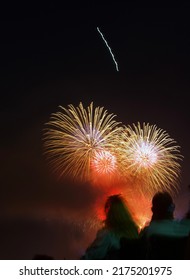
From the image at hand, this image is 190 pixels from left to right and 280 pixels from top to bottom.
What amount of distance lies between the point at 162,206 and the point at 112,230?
12.2 inches

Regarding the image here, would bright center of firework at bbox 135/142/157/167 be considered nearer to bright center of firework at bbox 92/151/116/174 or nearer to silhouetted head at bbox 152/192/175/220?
bright center of firework at bbox 92/151/116/174

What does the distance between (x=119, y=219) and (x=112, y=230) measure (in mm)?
73

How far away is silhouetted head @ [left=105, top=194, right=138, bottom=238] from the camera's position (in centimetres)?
256

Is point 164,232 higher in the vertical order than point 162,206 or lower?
lower

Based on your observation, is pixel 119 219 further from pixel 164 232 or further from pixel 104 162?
pixel 104 162

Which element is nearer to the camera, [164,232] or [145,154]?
[164,232]

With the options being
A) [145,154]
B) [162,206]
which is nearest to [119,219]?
[162,206]

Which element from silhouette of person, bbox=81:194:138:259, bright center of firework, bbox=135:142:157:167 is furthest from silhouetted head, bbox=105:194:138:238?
bright center of firework, bbox=135:142:157:167

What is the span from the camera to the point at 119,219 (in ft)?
8.44

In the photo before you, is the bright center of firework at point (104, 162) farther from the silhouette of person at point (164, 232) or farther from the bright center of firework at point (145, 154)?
the silhouette of person at point (164, 232)

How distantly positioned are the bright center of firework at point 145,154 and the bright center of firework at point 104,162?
0.41 meters

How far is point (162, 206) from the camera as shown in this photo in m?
2.57
